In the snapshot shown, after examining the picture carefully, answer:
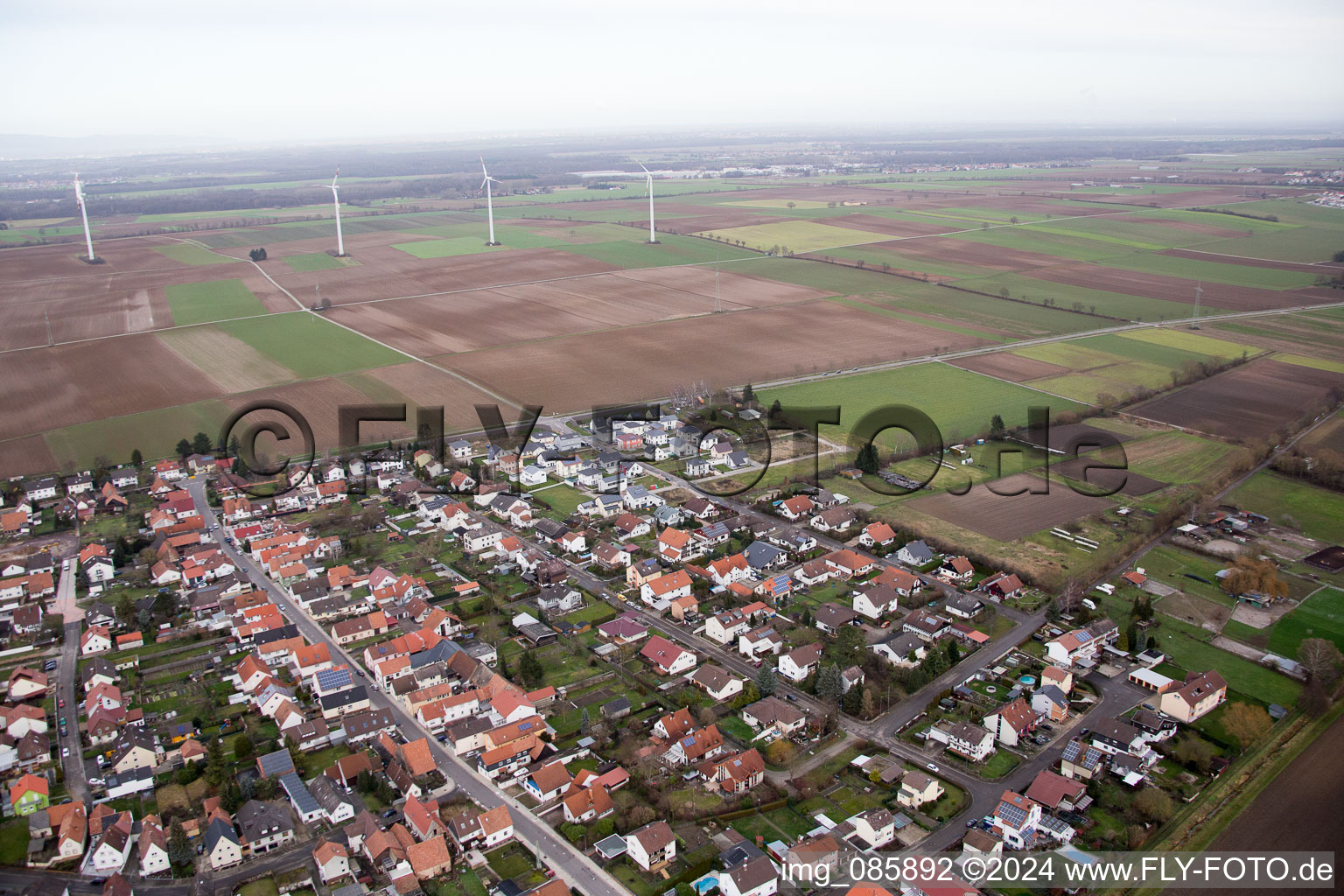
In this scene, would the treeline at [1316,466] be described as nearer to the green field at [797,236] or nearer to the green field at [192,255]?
the green field at [797,236]

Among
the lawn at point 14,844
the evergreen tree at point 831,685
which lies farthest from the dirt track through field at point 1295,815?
the lawn at point 14,844

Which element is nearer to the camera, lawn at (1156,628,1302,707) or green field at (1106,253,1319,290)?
lawn at (1156,628,1302,707)

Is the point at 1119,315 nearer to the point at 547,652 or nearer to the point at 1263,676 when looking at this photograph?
the point at 1263,676

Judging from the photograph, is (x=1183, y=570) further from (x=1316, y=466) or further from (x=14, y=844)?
(x=14, y=844)

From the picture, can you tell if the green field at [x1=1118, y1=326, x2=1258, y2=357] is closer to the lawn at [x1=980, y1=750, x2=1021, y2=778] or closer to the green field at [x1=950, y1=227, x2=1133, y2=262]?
the green field at [x1=950, y1=227, x2=1133, y2=262]

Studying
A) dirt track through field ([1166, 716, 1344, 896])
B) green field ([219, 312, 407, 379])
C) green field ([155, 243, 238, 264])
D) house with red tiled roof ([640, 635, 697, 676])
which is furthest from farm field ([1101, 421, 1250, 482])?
green field ([155, 243, 238, 264])
